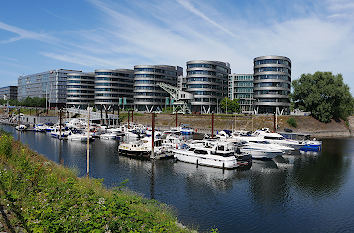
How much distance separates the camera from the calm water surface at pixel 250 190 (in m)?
30.7

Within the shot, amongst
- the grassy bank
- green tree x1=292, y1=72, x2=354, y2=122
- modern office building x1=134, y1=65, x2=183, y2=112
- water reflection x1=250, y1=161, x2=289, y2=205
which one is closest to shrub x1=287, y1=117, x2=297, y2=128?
green tree x1=292, y1=72, x2=354, y2=122

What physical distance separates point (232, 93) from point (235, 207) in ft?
531

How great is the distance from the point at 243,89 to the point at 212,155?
142 meters

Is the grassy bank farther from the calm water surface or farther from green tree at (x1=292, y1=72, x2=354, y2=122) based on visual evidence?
green tree at (x1=292, y1=72, x2=354, y2=122)

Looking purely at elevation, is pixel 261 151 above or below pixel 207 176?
above

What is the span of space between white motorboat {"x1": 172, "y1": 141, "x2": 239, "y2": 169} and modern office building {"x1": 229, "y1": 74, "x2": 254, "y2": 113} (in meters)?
133

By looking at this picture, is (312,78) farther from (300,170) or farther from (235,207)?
(235,207)

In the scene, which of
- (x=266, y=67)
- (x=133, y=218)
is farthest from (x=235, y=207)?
(x=266, y=67)

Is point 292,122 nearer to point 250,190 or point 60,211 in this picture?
point 250,190

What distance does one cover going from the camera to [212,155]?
54.7 m

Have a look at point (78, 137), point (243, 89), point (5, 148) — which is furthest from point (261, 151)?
point (243, 89)

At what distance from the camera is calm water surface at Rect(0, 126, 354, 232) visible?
3070cm

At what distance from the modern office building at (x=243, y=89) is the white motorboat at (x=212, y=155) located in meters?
133

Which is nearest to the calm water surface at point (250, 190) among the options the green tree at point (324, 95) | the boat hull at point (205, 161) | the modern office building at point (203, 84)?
the boat hull at point (205, 161)
